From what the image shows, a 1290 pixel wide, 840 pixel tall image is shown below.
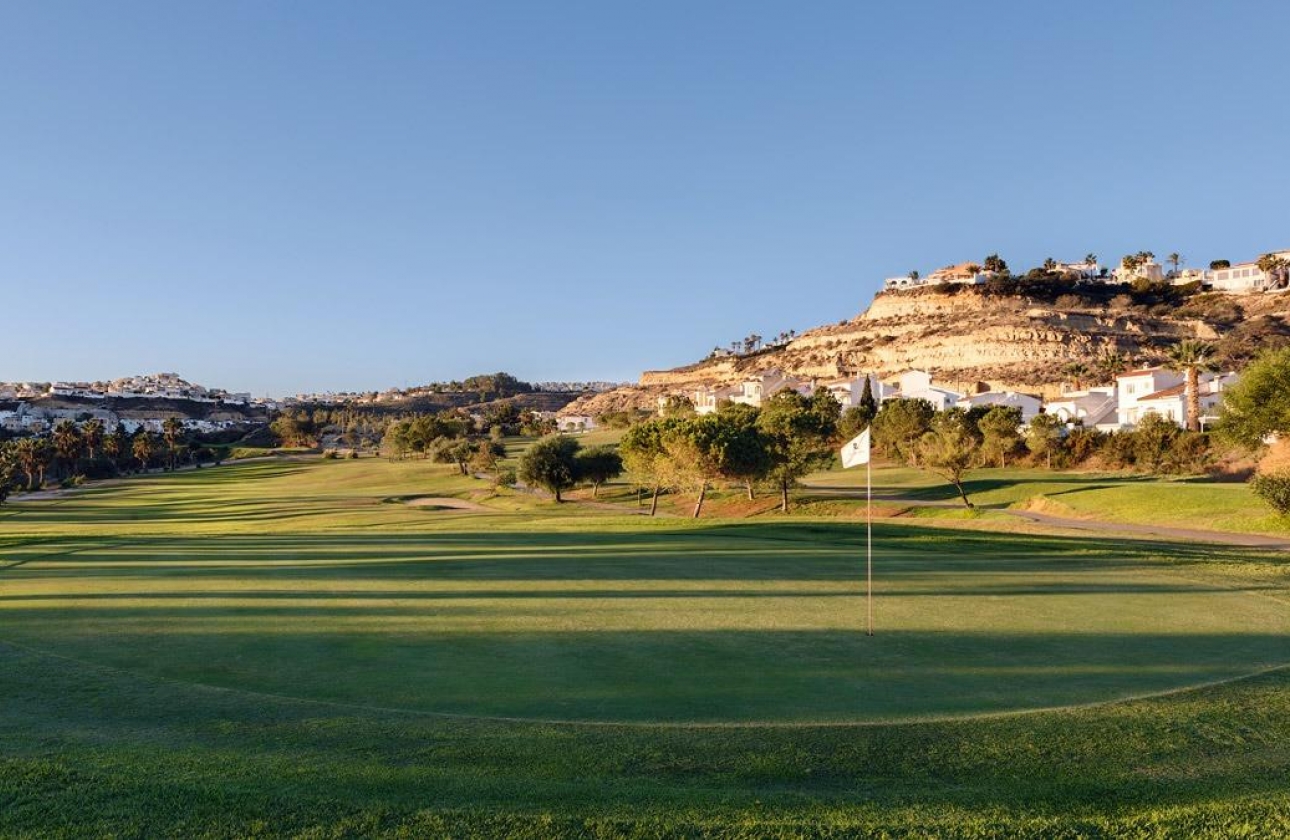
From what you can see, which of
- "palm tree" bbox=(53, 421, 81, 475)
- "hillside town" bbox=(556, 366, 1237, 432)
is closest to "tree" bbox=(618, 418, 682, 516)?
"hillside town" bbox=(556, 366, 1237, 432)

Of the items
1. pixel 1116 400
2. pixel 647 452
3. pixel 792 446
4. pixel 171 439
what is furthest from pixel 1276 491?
pixel 171 439

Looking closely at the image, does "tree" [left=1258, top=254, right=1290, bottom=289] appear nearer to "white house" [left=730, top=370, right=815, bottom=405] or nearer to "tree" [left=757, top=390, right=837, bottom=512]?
"white house" [left=730, top=370, right=815, bottom=405]

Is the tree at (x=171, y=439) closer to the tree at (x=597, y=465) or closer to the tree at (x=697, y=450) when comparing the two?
the tree at (x=597, y=465)

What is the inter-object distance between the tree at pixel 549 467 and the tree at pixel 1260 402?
4431cm

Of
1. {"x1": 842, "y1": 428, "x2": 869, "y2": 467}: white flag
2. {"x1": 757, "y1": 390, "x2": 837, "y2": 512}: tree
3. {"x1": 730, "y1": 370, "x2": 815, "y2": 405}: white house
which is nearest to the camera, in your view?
{"x1": 842, "y1": 428, "x2": 869, "y2": 467}: white flag

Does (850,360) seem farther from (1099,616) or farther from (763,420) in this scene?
(1099,616)

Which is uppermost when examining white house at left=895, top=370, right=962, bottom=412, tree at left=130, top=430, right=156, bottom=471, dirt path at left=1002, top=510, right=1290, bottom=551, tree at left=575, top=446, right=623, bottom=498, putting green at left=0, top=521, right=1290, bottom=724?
white house at left=895, top=370, right=962, bottom=412

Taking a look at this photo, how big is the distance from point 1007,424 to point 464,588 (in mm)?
65806

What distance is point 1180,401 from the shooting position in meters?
80.4

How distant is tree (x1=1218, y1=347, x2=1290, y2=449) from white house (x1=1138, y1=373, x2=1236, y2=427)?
118ft

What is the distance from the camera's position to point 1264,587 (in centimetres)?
1922

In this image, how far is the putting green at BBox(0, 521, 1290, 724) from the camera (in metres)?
10.4

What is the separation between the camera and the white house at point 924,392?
106 meters

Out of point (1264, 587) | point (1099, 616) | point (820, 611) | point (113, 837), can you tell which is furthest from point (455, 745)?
point (1264, 587)
